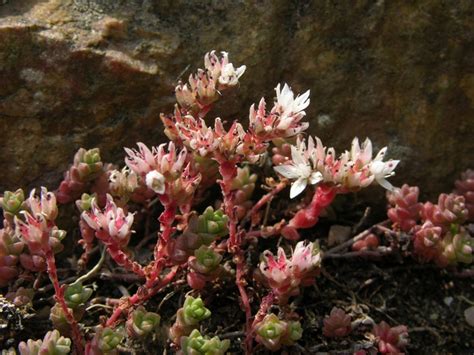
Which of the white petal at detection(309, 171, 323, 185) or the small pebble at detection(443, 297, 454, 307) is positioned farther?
the small pebble at detection(443, 297, 454, 307)

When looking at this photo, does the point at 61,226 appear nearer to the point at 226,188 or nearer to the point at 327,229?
the point at 226,188

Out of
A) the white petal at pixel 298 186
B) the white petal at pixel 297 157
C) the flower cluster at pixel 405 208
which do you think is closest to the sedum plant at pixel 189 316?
the white petal at pixel 298 186

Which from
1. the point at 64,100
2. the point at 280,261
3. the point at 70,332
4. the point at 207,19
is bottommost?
the point at 70,332

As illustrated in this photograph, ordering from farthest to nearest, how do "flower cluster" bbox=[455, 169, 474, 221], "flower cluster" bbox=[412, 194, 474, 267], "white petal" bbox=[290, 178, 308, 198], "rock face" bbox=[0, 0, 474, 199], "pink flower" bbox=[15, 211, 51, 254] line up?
1. "flower cluster" bbox=[455, 169, 474, 221]
2. "flower cluster" bbox=[412, 194, 474, 267]
3. "rock face" bbox=[0, 0, 474, 199]
4. "white petal" bbox=[290, 178, 308, 198]
5. "pink flower" bbox=[15, 211, 51, 254]

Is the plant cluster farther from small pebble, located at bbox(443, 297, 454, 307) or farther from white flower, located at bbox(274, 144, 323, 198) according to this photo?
small pebble, located at bbox(443, 297, 454, 307)

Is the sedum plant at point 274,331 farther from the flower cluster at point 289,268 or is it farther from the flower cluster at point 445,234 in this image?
the flower cluster at point 445,234

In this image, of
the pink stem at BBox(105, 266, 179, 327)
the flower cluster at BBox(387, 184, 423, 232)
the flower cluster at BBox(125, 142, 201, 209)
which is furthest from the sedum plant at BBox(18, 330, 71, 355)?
the flower cluster at BBox(387, 184, 423, 232)

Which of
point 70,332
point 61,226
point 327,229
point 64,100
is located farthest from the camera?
point 327,229

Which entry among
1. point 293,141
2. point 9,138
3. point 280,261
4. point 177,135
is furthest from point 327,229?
point 9,138
